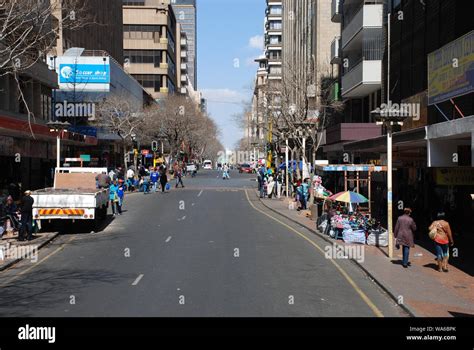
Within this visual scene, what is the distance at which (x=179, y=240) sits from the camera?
68.2 feet

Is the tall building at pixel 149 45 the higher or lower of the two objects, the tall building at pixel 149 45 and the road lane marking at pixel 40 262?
the higher

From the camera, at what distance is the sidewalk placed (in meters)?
11.4

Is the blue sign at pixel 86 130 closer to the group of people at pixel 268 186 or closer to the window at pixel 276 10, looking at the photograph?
the group of people at pixel 268 186

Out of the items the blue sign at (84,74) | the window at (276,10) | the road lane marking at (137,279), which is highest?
the window at (276,10)

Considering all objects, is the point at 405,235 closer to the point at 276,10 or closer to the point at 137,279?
the point at 137,279

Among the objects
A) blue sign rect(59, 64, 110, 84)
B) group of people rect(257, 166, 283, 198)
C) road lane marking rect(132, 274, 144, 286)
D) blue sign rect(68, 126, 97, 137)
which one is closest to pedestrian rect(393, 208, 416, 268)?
road lane marking rect(132, 274, 144, 286)

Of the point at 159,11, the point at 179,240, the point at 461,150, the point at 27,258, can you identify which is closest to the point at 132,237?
the point at 179,240

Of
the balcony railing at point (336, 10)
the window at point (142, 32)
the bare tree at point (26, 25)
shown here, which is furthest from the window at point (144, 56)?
the bare tree at point (26, 25)

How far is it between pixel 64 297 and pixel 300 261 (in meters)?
6.85

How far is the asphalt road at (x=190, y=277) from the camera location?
1100cm

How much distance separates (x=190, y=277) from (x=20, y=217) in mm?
9455

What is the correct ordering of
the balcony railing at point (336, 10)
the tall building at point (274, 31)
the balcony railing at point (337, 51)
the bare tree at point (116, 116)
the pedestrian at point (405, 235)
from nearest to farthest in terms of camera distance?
the pedestrian at point (405, 235), the balcony railing at point (336, 10), the balcony railing at point (337, 51), the bare tree at point (116, 116), the tall building at point (274, 31)

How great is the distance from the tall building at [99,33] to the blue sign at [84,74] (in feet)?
5.06
